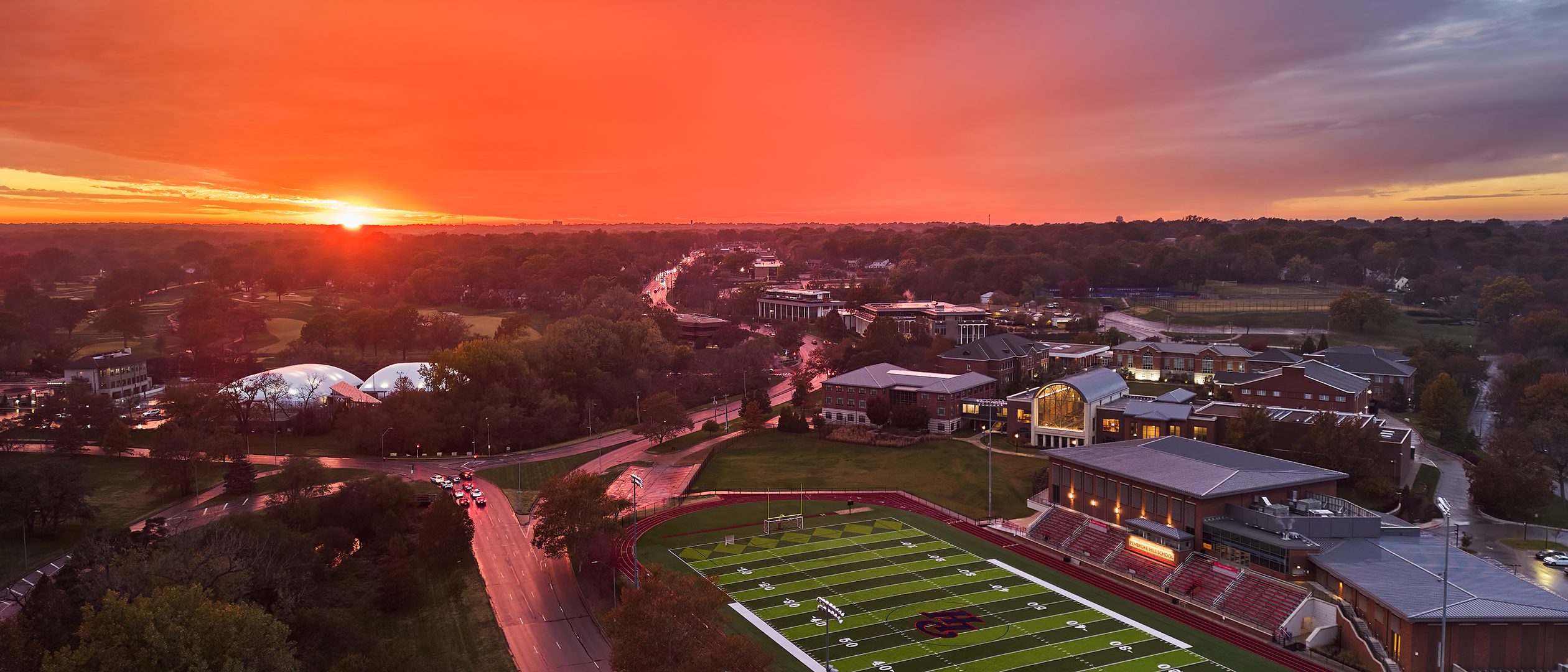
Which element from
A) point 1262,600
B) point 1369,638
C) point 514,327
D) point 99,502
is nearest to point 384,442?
point 99,502

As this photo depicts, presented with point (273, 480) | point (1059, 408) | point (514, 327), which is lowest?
point (273, 480)

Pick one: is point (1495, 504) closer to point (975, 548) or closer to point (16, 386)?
point (975, 548)

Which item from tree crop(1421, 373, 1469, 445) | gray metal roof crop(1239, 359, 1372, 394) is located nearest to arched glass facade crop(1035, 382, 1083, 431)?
gray metal roof crop(1239, 359, 1372, 394)

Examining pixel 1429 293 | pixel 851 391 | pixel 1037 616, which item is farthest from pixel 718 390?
pixel 1429 293

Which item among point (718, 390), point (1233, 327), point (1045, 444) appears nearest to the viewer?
point (1045, 444)

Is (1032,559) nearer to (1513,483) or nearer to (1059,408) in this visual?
(1059,408)
